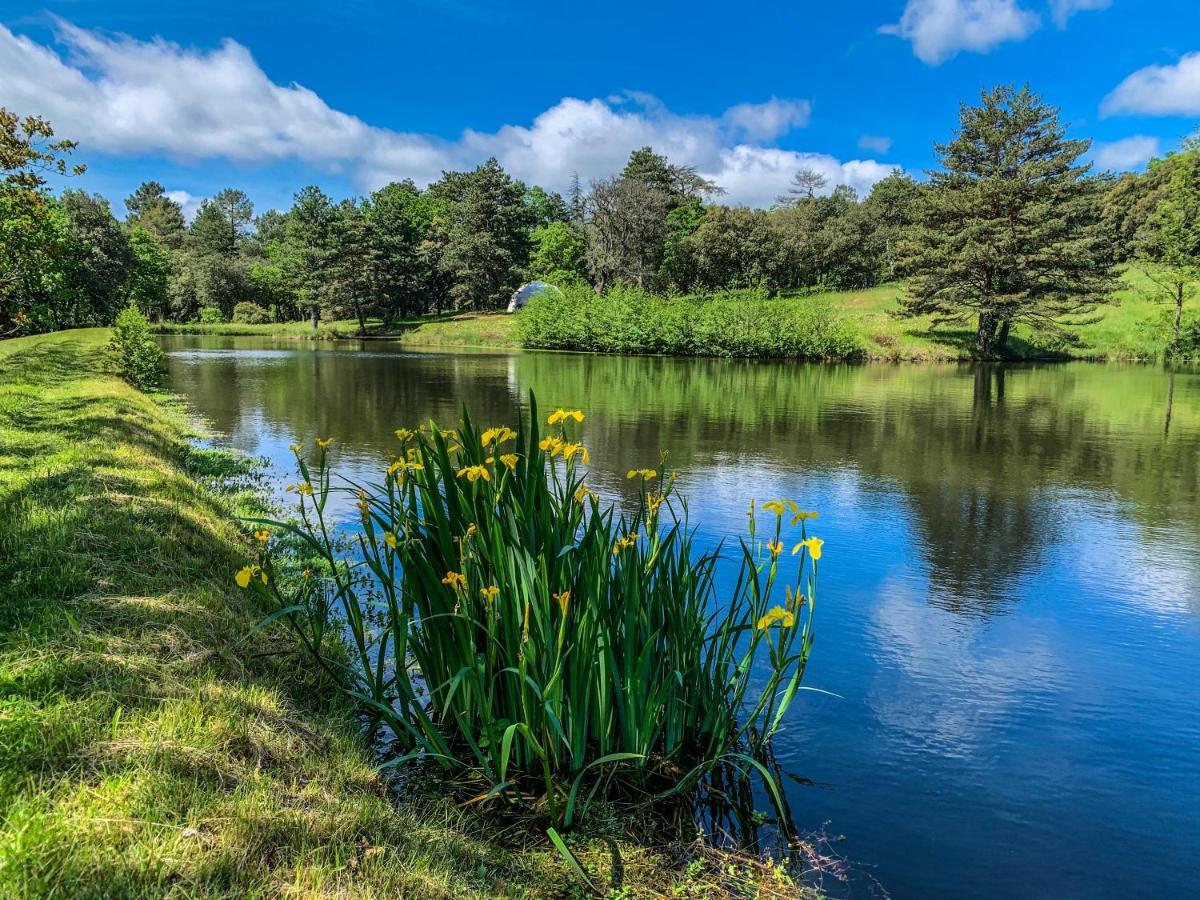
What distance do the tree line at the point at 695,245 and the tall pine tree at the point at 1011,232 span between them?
11 cm

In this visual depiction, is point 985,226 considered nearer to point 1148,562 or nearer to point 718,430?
point 718,430

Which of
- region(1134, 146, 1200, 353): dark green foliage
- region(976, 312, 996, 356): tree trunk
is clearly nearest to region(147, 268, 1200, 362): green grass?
region(976, 312, 996, 356): tree trunk

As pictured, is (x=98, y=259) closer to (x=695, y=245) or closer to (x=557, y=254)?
(x=557, y=254)

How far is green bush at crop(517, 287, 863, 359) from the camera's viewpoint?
42469 mm

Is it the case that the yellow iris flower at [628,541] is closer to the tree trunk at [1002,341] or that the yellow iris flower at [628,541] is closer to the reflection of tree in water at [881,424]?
the reflection of tree in water at [881,424]

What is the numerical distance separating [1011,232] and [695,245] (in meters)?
28.2

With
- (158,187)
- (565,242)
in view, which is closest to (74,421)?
(565,242)

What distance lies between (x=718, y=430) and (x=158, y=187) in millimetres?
130792

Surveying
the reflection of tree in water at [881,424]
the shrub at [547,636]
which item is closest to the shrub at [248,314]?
the reflection of tree in water at [881,424]

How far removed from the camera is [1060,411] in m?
20.1

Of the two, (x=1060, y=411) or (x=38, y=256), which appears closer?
(x=38, y=256)

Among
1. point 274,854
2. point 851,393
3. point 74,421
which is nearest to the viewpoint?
point 274,854

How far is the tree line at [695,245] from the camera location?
134 feet

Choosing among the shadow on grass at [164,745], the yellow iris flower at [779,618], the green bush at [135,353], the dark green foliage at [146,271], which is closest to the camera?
the shadow on grass at [164,745]
